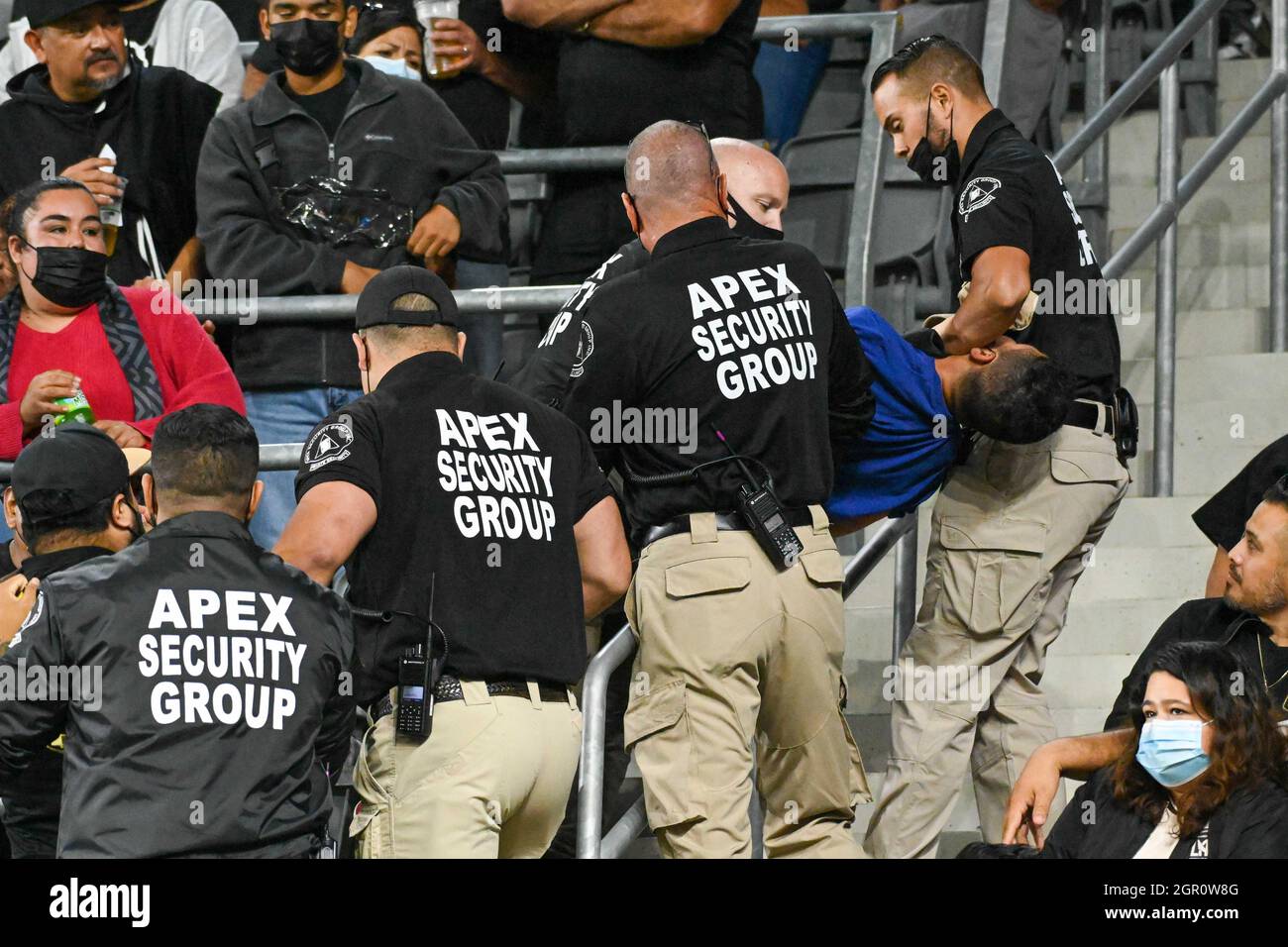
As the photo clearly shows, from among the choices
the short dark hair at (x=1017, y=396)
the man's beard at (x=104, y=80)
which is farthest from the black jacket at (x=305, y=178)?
the short dark hair at (x=1017, y=396)

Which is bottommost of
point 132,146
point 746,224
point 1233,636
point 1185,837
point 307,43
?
point 1185,837

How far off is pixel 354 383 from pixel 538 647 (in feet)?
6.04

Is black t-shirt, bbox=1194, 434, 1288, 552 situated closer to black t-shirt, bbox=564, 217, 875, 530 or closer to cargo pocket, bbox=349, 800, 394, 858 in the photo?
black t-shirt, bbox=564, 217, 875, 530

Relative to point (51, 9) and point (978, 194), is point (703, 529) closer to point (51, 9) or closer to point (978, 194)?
point (978, 194)

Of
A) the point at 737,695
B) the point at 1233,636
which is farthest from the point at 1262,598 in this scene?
the point at 737,695

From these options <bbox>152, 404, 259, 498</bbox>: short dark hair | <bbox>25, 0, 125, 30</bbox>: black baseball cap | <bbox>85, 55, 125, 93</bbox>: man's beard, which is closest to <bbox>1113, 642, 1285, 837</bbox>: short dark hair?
<bbox>152, 404, 259, 498</bbox>: short dark hair

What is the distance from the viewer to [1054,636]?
5.11m

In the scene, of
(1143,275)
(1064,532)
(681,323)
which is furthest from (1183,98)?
(681,323)

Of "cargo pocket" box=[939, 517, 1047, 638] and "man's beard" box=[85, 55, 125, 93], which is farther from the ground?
"man's beard" box=[85, 55, 125, 93]

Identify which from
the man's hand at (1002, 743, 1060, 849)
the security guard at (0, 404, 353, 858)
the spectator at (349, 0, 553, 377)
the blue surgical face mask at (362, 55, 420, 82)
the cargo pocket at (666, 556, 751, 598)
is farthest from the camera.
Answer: the spectator at (349, 0, 553, 377)

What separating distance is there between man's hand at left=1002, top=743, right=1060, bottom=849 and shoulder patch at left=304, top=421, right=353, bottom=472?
162cm

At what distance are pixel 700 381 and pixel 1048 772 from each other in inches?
45.3

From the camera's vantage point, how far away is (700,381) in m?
4.53

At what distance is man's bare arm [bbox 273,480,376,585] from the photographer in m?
4.02
